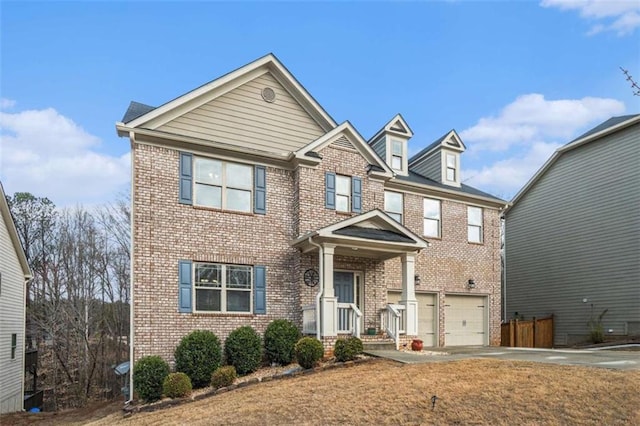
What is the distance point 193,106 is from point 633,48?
1078 centimetres

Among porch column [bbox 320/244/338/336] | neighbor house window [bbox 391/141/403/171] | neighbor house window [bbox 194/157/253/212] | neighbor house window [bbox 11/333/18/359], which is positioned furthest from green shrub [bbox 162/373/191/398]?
neighbor house window [bbox 391/141/403/171]

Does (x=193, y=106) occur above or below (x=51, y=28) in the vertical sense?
below

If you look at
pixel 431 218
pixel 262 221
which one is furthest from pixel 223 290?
pixel 431 218

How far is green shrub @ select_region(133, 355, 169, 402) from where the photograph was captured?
36.8 feet

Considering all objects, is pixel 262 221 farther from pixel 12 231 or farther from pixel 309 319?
pixel 12 231

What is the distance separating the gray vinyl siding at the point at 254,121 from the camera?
535 inches

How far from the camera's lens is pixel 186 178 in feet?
42.5

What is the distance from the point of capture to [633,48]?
5137 mm

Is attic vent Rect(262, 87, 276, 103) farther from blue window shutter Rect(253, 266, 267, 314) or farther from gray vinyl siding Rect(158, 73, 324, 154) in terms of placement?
blue window shutter Rect(253, 266, 267, 314)

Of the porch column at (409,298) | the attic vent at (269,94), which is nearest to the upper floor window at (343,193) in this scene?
the porch column at (409,298)

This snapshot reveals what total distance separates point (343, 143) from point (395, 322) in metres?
5.51

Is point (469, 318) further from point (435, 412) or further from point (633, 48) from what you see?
point (633, 48)

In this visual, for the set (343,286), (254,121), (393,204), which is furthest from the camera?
(393,204)

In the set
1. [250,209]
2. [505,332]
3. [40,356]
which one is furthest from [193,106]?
A: [40,356]
